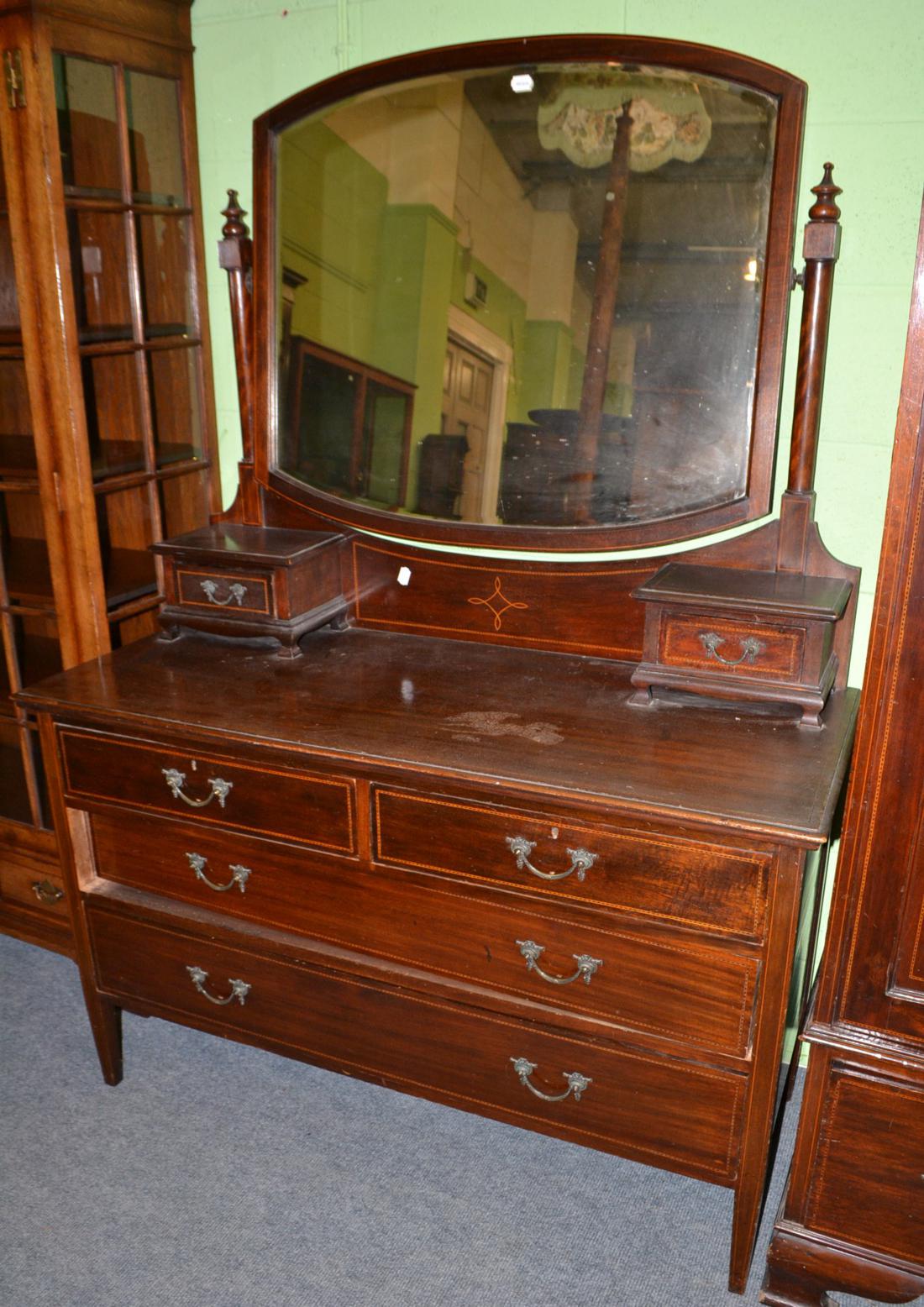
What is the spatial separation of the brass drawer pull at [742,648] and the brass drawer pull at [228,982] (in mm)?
1135

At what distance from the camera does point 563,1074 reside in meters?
1.82

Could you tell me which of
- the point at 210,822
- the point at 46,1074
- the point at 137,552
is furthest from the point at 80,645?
the point at 46,1074

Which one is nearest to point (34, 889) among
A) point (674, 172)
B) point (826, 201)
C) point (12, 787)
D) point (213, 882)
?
point (12, 787)

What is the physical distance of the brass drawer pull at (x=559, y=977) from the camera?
1720mm

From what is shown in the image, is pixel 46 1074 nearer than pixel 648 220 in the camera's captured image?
No

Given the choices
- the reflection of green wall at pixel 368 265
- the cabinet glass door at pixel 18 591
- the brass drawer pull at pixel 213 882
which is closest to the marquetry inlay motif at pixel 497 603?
the reflection of green wall at pixel 368 265

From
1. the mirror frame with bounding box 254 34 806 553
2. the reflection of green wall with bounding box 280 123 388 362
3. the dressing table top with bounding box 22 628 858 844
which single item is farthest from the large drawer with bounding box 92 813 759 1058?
the reflection of green wall with bounding box 280 123 388 362

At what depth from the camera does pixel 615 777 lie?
1.61 meters

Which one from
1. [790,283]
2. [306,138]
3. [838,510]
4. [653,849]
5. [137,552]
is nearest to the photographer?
[653,849]

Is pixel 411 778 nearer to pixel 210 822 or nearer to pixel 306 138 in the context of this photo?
pixel 210 822

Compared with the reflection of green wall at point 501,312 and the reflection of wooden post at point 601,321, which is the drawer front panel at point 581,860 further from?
the reflection of green wall at point 501,312

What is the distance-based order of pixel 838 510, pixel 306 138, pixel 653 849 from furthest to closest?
→ pixel 306 138 < pixel 838 510 < pixel 653 849

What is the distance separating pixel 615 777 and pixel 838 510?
2.58 feet

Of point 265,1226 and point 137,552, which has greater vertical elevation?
point 137,552
